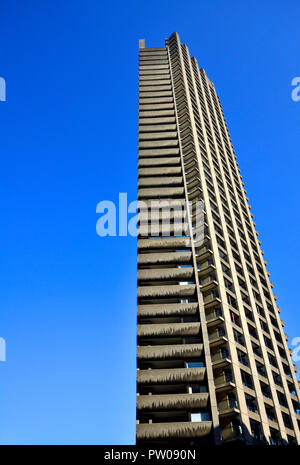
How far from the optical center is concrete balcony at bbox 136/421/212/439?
27969 mm

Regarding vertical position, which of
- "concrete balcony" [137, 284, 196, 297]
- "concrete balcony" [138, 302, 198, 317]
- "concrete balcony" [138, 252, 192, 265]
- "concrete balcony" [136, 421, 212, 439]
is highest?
"concrete balcony" [138, 252, 192, 265]

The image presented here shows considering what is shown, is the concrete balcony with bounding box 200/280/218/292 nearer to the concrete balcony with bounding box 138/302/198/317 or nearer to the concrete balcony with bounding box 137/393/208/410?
the concrete balcony with bounding box 138/302/198/317

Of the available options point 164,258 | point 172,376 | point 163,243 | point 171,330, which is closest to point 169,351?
point 171,330

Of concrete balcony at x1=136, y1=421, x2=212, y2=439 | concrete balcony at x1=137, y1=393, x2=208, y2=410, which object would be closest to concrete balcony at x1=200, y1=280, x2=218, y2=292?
concrete balcony at x1=137, y1=393, x2=208, y2=410

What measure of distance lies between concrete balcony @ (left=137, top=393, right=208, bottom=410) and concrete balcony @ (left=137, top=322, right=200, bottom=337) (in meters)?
5.64

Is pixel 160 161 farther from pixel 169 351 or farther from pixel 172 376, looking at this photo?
pixel 172 376

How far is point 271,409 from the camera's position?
3400 centimetres

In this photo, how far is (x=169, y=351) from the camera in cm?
3284

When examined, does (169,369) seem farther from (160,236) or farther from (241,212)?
(241,212)

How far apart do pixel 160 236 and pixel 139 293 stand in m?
9.53

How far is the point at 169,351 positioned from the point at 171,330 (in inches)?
81.7

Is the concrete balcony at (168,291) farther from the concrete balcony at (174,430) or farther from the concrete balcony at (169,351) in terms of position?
the concrete balcony at (174,430)

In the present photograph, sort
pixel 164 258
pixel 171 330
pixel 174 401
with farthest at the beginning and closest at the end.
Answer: pixel 164 258
pixel 171 330
pixel 174 401
